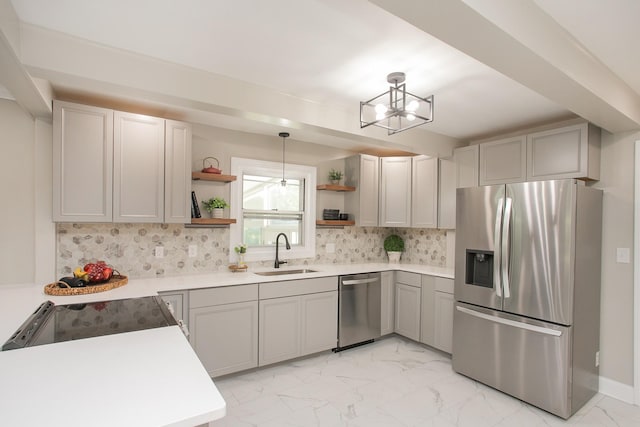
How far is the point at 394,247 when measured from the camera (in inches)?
175

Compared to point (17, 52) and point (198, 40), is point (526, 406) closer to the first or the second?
point (198, 40)

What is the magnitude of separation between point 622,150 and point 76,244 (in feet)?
15.0

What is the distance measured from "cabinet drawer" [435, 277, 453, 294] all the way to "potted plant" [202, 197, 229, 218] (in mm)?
2340

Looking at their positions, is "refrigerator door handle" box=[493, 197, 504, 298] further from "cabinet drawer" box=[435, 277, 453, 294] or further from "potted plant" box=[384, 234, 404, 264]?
"potted plant" box=[384, 234, 404, 264]

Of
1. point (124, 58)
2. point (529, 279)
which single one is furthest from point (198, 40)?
point (529, 279)

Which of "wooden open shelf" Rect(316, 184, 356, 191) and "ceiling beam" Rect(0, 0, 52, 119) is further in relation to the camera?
"wooden open shelf" Rect(316, 184, 356, 191)

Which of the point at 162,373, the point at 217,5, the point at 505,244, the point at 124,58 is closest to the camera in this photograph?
the point at 162,373

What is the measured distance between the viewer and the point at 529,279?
2.57 m

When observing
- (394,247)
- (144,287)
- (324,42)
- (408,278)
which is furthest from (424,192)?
→ (144,287)

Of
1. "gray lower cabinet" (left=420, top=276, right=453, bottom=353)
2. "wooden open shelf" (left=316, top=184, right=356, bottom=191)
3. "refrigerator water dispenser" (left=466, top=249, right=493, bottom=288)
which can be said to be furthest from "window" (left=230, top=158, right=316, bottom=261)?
"refrigerator water dispenser" (left=466, top=249, right=493, bottom=288)

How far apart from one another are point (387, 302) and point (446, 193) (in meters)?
1.43

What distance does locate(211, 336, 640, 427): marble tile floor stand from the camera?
237cm

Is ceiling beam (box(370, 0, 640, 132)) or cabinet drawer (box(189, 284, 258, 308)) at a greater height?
ceiling beam (box(370, 0, 640, 132))

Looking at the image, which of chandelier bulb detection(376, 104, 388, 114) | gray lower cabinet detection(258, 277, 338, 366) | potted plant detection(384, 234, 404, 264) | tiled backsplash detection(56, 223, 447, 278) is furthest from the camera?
potted plant detection(384, 234, 404, 264)
